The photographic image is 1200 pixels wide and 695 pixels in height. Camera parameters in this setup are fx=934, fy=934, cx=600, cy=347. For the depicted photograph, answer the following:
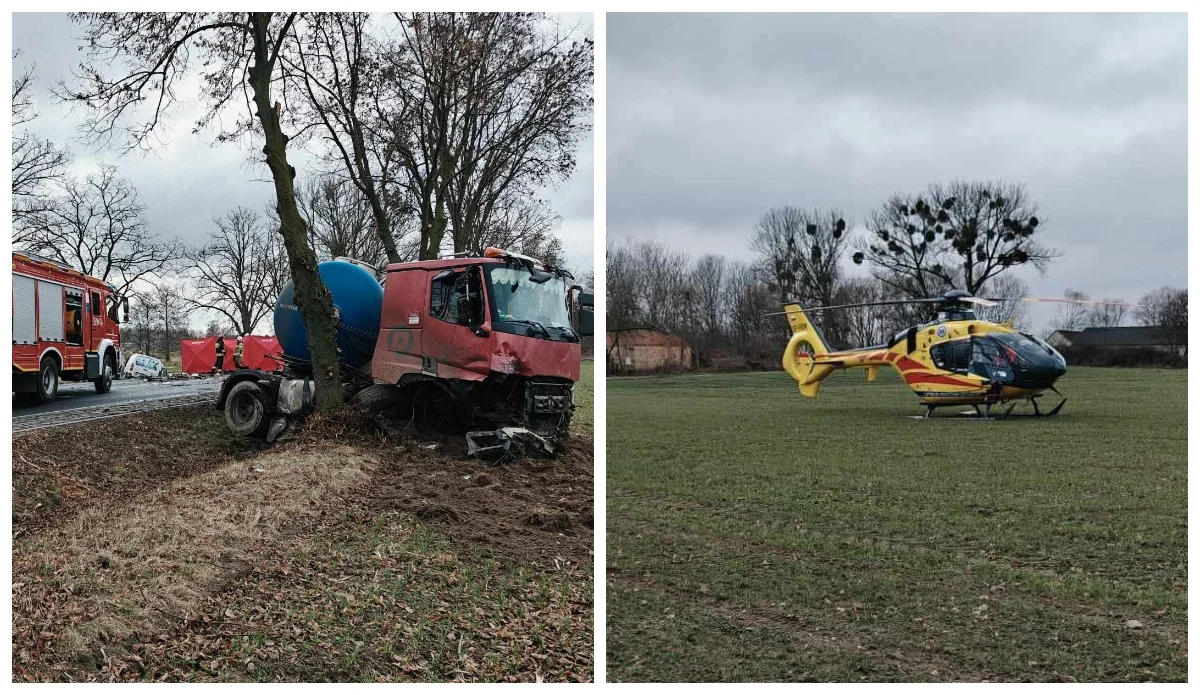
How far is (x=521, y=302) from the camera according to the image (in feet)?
18.3

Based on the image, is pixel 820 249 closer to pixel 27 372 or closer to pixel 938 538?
pixel 938 538

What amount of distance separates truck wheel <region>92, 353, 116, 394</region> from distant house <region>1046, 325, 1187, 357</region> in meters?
6.26

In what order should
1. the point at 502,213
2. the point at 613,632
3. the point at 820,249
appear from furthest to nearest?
the point at 820,249 → the point at 502,213 → the point at 613,632

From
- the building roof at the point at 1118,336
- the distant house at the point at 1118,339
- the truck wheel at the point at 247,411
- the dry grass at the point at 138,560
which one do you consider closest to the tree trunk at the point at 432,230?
the truck wheel at the point at 247,411

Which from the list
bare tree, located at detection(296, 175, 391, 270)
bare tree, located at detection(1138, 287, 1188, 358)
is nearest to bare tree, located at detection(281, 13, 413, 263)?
bare tree, located at detection(296, 175, 391, 270)

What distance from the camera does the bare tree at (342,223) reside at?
6.15m

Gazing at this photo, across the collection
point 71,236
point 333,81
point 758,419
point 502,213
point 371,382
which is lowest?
point 758,419

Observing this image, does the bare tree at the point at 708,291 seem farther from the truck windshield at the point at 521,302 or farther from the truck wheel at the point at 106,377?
the truck wheel at the point at 106,377

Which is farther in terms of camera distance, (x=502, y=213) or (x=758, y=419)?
(x=758, y=419)

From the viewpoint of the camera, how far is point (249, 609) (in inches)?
109

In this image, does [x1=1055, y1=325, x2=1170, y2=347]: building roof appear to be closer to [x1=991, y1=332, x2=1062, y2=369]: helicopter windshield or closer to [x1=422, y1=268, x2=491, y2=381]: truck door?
[x1=991, y1=332, x2=1062, y2=369]: helicopter windshield

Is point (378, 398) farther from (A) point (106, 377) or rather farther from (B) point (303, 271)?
(A) point (106, 377)

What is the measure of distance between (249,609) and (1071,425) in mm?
9884

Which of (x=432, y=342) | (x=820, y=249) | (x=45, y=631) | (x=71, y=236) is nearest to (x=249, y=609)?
(x=45, y=631)
